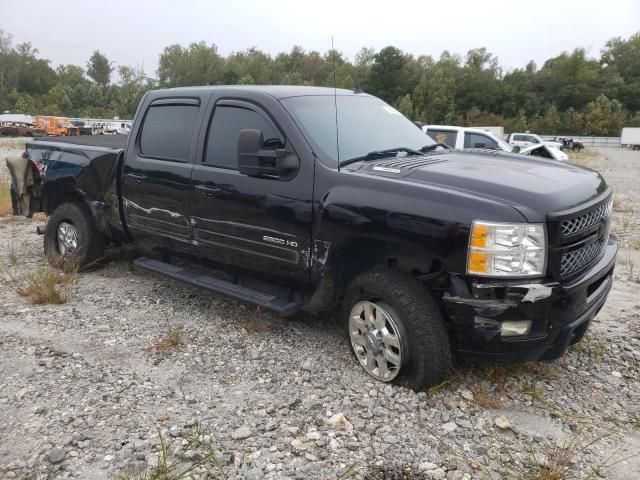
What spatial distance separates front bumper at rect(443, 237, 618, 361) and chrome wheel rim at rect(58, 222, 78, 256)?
4.28 meters

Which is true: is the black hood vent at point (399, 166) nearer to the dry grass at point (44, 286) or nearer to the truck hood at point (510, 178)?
the truck hood at point (510, 178)

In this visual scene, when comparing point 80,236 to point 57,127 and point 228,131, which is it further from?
point 57,127

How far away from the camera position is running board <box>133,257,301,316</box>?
3.82 m

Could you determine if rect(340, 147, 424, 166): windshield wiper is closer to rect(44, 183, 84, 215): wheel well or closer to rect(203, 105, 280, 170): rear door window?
rect(203, 105, 280, 170): rear door window

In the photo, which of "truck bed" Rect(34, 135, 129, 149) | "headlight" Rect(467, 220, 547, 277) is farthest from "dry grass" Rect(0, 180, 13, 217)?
"headlight" Rect(467, 220, 547, 277)

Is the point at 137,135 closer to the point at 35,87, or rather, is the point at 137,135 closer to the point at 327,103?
the point at 327,103

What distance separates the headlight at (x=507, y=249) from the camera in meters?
2.84

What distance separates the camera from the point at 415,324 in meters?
3.14

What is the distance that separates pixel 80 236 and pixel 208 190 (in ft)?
7.12

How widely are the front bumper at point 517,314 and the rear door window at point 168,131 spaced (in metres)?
2.60

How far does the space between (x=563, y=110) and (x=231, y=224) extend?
84.3 metres

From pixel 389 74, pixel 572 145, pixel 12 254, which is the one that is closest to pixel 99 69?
pixel 389 74

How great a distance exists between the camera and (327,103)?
420 centimetres

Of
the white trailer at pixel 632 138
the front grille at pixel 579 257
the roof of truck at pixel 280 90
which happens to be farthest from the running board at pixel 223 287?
the white trailer at pixel 632 138
